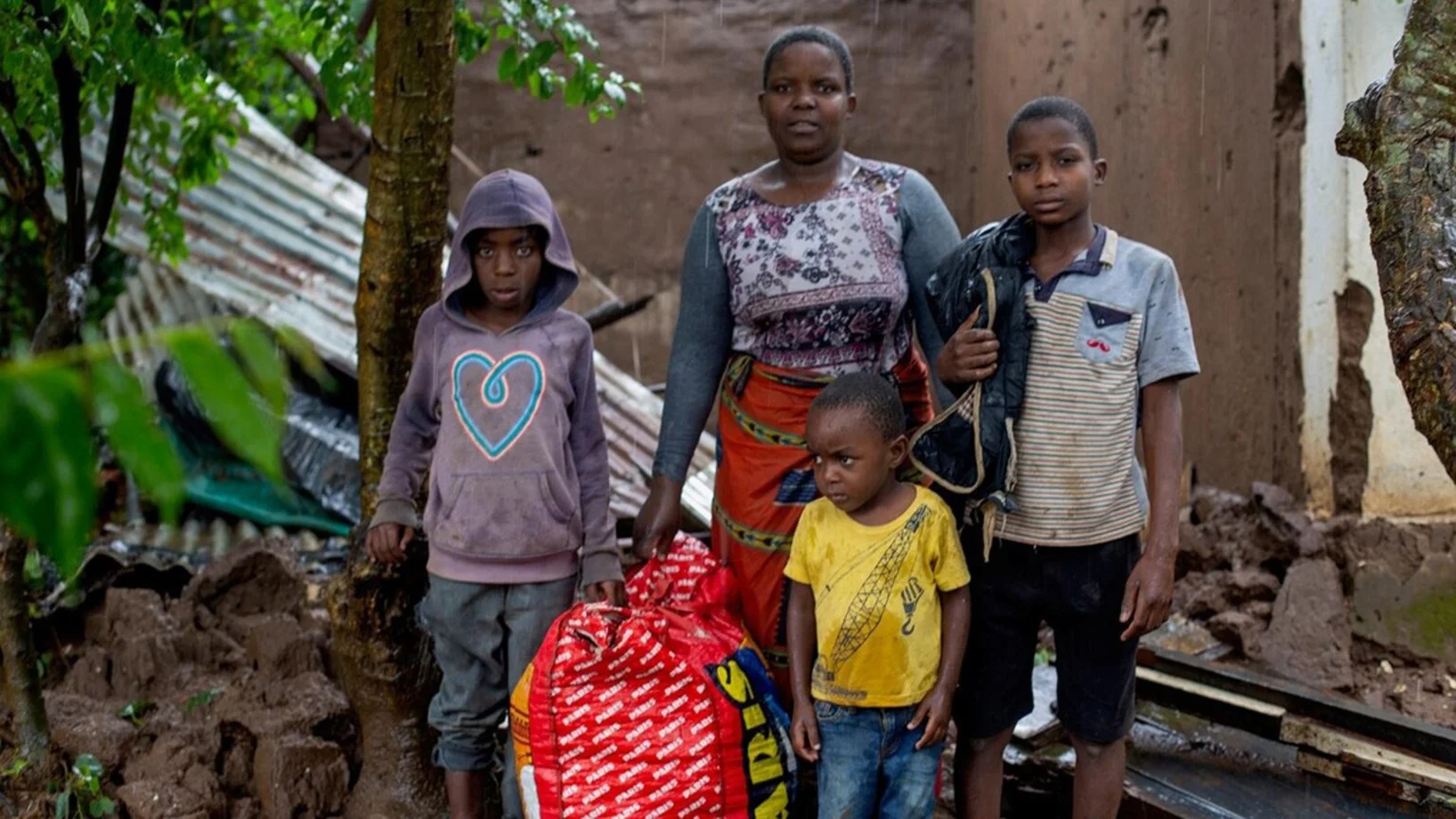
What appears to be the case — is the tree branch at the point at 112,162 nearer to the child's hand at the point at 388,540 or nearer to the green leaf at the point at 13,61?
the green leaf at the point at 13,61

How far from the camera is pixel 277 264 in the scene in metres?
6.32

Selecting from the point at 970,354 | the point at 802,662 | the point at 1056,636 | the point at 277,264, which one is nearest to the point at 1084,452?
the point at 970,354

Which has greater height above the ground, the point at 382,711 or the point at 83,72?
the point at 83,72

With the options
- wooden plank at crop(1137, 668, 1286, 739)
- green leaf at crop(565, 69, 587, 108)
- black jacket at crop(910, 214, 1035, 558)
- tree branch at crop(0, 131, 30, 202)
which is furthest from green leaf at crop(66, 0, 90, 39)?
wooden plank at crop(1137, 668, 1286, 739)

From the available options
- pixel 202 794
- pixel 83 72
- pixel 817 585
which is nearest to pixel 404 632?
pixel 202 794

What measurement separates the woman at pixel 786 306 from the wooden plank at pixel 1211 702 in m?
1.44

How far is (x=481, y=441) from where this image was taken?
2.91m

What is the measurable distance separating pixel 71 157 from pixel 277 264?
9.39ft

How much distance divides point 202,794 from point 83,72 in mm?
1905

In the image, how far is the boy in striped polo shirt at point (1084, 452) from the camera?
8.54ft

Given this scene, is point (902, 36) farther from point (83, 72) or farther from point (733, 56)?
point (83, 72)

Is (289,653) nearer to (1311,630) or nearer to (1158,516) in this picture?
(1158,516)

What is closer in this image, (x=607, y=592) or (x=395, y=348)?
(x=607, y=592)

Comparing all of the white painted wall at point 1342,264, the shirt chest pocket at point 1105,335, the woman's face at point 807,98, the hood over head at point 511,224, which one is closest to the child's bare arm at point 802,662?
the shirt chest pocket at point 1105,335
